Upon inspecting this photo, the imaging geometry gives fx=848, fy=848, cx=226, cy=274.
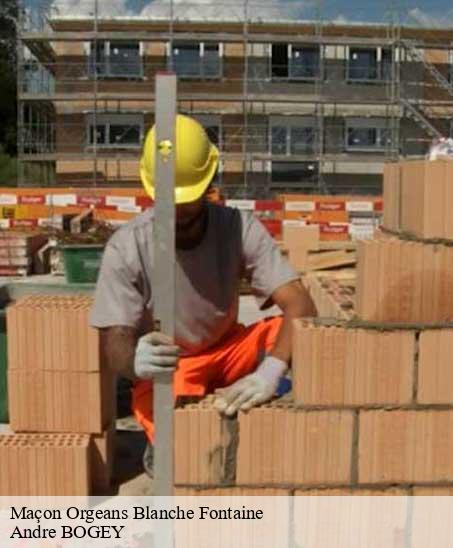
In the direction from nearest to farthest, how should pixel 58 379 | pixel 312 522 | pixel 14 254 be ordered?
pixel 312 522
pixel 58 379
pixel 14 254

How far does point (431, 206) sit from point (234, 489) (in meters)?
1.36

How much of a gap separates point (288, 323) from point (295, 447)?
501 millimetres

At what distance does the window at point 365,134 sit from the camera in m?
30.2

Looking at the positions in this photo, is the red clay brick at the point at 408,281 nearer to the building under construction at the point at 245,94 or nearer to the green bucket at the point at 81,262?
the green bucket at the point at 81,262

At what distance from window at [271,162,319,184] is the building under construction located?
0.12 ft

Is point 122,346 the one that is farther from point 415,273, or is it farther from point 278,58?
point 278,58

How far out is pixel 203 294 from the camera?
355 cm

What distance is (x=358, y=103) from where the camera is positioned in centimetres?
2986

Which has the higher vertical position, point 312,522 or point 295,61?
point 295,61

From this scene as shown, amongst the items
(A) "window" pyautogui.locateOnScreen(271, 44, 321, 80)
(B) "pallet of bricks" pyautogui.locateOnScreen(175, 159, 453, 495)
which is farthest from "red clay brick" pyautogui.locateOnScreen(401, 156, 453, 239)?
(A) "window" pyautogui.locateOnScreen(271, 44, 321, 80)

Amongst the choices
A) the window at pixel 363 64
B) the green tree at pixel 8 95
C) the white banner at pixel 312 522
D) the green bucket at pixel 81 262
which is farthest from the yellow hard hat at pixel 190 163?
the green tree at pixel 8 95

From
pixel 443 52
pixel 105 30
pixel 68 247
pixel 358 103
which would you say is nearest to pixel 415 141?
pixel 358 103

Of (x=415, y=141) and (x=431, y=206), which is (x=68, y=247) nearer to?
(x=431, y=206)

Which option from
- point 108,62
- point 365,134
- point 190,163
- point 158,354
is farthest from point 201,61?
point 158,354
